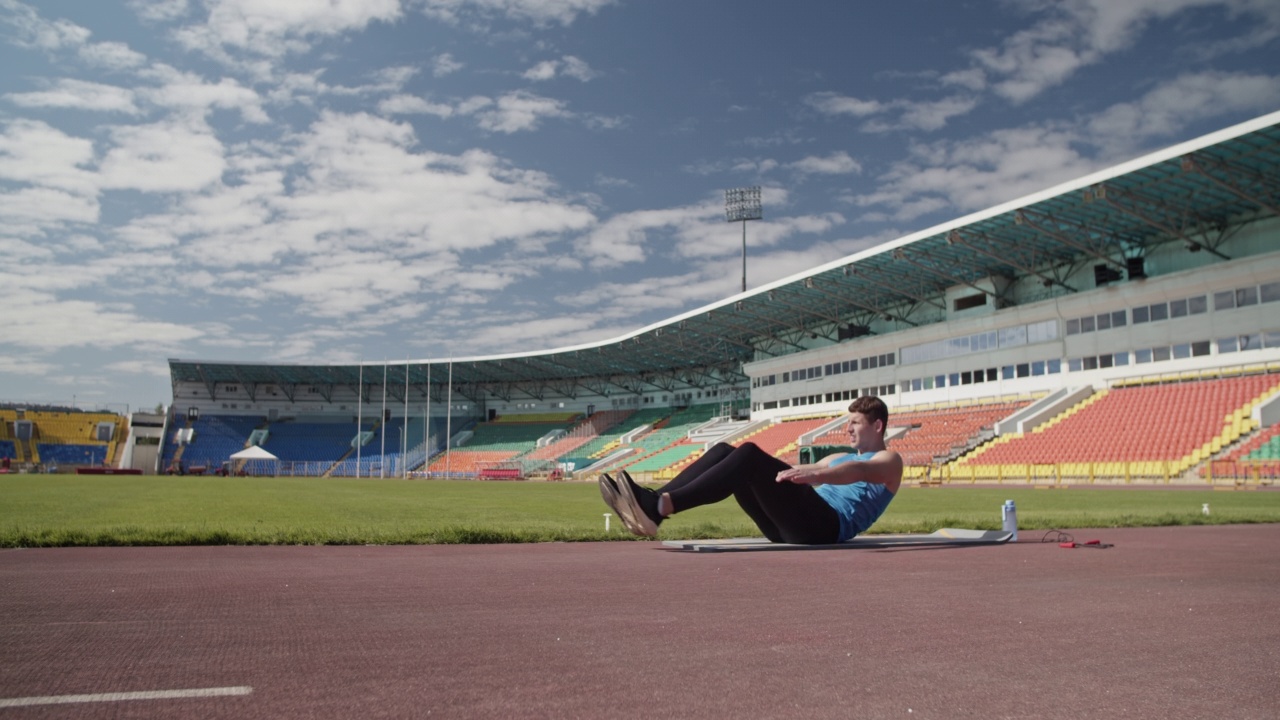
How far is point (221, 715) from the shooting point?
2.38 m

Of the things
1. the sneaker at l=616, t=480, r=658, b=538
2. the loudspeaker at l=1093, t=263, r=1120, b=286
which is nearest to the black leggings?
the sneaker at l=616, t=480, r=658, b=538

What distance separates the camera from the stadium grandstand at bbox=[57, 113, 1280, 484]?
3375 cm

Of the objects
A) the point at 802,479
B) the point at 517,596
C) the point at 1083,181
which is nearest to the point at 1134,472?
the point at 1083,181

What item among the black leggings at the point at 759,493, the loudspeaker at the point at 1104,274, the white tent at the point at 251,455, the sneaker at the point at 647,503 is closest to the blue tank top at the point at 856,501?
the black leggings at the point at 759,493

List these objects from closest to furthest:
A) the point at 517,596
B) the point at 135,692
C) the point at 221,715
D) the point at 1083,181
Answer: the point at 221,715, the point at 135,692, the point at 517,596, the point at 1083,181

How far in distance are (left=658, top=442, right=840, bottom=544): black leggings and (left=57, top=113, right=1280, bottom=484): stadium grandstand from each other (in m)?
27.3

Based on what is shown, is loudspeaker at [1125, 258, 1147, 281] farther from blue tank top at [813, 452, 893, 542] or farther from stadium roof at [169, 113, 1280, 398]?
blue tank top at [813, 452, 893, 542]

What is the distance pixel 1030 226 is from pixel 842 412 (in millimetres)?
20319

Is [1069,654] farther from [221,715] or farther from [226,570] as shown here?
[226,570]

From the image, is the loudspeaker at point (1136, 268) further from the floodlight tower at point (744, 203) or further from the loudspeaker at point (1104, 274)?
the floodlight tower at point (744, 203)

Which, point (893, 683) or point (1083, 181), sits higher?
point (1083, 181)

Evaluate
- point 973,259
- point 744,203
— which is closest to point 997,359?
point 973,259

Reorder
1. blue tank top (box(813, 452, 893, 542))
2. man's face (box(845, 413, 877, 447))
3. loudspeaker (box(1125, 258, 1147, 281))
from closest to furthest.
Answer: man's face (box(845, 413, 877, 447))
blue tank top (box(813, 452, 893, 542))
loudspeaker (box(1125, 258, 1147, 281))

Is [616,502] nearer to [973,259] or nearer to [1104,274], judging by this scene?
[1104,274]
